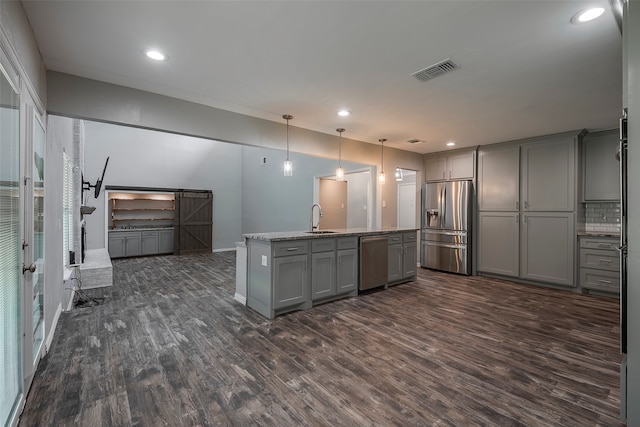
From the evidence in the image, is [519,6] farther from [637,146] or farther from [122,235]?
[122,235]

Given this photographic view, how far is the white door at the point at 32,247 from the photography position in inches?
75.2

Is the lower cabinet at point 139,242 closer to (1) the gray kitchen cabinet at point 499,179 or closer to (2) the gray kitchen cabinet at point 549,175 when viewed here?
(1) the gray kitchen cabinet at point 499,179

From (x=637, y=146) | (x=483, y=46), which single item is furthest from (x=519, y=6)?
(x=637, y=146)

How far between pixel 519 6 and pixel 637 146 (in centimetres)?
104

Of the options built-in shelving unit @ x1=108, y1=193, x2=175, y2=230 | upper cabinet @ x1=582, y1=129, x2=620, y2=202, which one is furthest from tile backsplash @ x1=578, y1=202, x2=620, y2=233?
built-in shelving unit @ x1=108, y1=193, x2=175, y2=230

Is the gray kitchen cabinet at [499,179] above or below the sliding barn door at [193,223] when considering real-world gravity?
above

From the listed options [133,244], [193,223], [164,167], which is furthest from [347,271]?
[164,167]

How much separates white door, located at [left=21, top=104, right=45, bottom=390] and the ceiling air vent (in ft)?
9.68

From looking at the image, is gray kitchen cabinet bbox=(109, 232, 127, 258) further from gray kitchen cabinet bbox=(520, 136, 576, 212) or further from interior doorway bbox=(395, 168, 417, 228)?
gray kitchen cabinet bbox=(520, 136, 576, 212)

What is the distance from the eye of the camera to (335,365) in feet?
7.69

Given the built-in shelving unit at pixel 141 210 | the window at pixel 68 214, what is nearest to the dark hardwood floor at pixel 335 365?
the window at pixel 68 214

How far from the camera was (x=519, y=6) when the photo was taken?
1816mm

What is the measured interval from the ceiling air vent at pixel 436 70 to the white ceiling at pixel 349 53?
7 centimetres

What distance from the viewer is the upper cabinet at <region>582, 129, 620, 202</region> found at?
4438 mm
